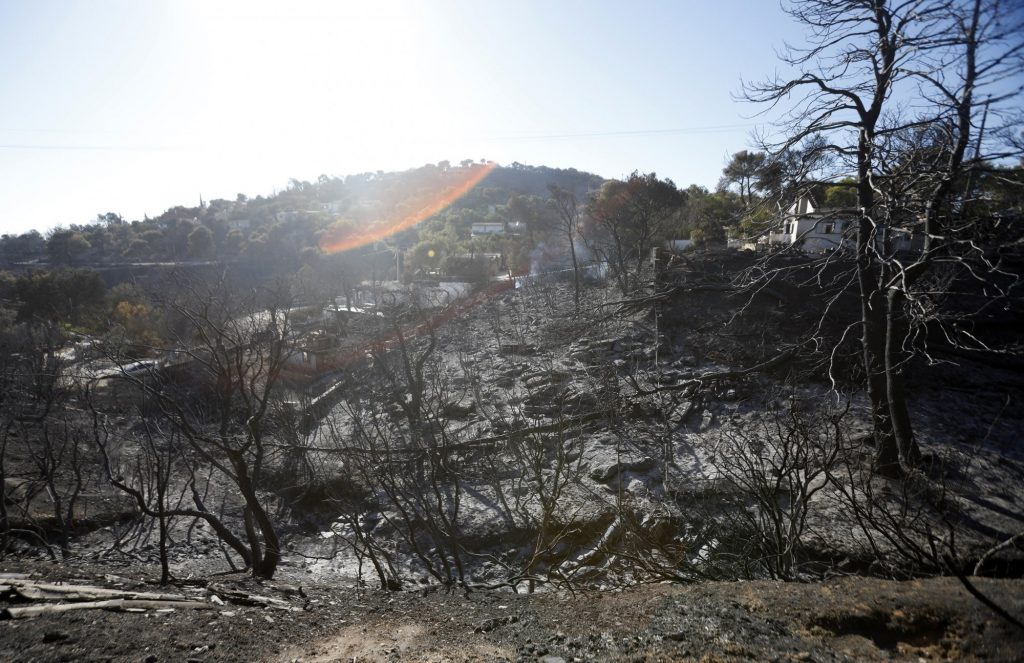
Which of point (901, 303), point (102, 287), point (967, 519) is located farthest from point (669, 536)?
point (102, 287)

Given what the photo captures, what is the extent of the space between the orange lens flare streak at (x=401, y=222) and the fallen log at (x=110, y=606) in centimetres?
4963

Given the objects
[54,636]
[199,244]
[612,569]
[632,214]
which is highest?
[199,244]

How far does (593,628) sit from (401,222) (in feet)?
241

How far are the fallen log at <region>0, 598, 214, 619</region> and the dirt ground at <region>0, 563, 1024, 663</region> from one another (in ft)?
0.39

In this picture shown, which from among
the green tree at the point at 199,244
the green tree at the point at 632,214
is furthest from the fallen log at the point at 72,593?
the green tree at the point at 199,244

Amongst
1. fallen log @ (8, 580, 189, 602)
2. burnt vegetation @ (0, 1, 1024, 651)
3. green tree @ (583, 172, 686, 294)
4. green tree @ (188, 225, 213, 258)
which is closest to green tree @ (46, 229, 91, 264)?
green tree @ (188, 225, 213, 258)

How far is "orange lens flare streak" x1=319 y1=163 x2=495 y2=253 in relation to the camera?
5631 centimetres

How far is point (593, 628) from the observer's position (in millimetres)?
3188

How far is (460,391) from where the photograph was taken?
14.4 meters

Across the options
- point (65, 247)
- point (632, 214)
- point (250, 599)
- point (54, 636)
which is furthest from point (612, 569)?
point (65, 247)

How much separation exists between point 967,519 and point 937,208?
3.89 metres

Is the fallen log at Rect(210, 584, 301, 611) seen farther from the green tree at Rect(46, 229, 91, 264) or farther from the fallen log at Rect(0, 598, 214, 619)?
the green tree at Rect(46, 229, 91, 264)

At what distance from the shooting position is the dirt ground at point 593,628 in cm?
249

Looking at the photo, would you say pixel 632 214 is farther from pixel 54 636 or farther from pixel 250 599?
pixel 54 636
